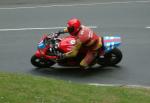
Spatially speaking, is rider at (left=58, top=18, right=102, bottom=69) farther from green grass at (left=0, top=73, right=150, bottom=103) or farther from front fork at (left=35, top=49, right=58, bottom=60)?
green grass at (left=0, top=73, right=150, bottom=103)

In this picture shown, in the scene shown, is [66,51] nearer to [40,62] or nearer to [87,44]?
[87,44]

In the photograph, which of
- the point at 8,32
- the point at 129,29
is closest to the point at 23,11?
the point at 8,32

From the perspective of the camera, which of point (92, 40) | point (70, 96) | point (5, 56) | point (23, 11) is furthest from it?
point (23, 11)

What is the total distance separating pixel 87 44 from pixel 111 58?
31.0 inches

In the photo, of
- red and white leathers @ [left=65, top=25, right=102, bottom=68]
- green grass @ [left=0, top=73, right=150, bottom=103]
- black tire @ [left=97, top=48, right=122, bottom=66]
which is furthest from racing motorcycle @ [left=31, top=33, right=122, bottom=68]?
green grass @ [left=0, top=73, right=150, bottom=103]

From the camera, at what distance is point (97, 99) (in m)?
10.0

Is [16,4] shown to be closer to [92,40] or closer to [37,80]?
[92,40]

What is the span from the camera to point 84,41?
1357 centimetres

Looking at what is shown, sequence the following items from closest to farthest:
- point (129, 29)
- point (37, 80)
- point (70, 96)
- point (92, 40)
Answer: point (70, 96), point (37, 80), point (92, 40), point (129, 29)

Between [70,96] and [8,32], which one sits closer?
[70,96]

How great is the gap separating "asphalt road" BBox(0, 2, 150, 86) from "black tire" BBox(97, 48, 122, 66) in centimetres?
14

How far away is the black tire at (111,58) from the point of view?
46.3 feet

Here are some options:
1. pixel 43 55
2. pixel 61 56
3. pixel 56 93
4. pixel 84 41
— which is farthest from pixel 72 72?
pixel 56 93

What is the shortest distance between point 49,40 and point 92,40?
107cm
